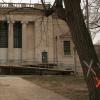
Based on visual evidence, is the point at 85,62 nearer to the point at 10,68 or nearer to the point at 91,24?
the point at 91,24

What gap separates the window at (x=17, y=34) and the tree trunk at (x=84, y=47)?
56417 millimetres

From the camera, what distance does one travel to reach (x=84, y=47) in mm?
12492

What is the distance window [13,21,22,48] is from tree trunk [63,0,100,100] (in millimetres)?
56417

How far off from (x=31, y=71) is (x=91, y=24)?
69.1 feet

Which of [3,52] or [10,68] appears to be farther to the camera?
[3,52]

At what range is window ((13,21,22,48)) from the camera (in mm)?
68756

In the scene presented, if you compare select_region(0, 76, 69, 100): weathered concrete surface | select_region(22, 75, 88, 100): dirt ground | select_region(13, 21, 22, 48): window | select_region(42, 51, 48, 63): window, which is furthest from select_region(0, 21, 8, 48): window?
select_region(0, 76, 69, 100): weathered concrete surface

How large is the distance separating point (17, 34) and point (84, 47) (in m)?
57.3

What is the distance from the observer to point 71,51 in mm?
67750

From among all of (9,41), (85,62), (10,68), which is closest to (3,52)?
(9,41)

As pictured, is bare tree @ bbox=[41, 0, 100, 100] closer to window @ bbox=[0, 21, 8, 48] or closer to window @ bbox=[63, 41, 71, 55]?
window @ bbox=[63, 41, 71, 55]

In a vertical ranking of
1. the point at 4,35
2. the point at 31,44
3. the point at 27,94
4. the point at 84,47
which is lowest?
the point at 27,94

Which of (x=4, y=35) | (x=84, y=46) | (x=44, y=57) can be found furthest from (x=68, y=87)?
(x=4, y=35)

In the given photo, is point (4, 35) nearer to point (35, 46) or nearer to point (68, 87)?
point (35, 46)
